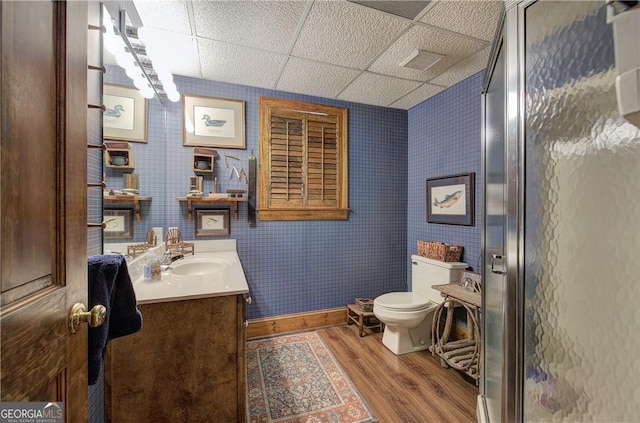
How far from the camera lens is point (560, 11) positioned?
2.38ft

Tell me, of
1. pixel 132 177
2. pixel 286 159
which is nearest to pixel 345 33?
pixel 286 159

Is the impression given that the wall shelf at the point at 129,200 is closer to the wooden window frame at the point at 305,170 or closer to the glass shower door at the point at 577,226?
the wooden window frame at the point at 305,170

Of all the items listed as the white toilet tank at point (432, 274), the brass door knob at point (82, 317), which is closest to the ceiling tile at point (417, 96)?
the white toilet tank at point (432, 274)

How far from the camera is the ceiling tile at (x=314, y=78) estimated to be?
6.93 ft

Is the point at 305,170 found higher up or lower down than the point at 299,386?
higher up

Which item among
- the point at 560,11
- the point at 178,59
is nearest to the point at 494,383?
the point at 560,11

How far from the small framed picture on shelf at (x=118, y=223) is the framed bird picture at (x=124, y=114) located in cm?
47

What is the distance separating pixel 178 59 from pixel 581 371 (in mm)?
2704

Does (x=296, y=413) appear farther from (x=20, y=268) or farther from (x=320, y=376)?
(x=20, y=268)

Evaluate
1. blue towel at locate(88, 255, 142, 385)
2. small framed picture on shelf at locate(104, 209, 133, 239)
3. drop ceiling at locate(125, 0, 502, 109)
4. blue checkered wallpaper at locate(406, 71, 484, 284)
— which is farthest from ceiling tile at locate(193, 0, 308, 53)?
blue checkered wallpaper at locate(406, 71, 484, 284)

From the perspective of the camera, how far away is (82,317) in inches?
25.0

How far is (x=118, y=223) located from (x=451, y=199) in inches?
103

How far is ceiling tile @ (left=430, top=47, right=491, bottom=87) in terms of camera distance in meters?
1.95

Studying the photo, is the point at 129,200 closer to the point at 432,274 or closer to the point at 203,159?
the point at 203,159
